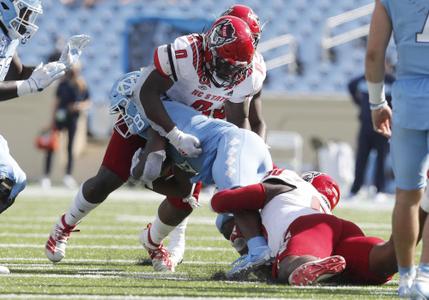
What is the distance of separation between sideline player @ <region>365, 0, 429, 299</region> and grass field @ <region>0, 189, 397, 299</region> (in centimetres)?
30

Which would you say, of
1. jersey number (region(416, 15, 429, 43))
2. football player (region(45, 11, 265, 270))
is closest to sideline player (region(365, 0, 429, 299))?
jersey number (region(416, 15, 429, 43))

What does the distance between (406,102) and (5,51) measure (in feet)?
7.11

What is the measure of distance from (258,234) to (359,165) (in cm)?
731

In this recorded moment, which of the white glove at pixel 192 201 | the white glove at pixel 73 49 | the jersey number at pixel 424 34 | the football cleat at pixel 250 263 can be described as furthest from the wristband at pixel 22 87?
the jersey number at pixel 424 34

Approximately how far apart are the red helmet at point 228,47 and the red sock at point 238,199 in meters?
0.58

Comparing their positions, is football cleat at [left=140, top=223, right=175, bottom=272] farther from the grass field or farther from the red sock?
the red sock

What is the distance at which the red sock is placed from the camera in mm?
4449

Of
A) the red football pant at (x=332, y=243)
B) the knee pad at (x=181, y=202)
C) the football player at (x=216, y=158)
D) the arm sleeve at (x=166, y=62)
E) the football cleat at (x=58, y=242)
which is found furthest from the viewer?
the knee pad at (x=181, y=202)

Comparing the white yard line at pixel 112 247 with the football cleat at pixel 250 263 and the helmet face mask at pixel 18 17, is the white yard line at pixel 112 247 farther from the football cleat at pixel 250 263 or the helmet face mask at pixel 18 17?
the football cleat at pixel 250 263

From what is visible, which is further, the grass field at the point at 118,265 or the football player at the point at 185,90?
the football player at the point at 185,90

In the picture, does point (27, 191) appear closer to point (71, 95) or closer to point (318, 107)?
point (71, 95)

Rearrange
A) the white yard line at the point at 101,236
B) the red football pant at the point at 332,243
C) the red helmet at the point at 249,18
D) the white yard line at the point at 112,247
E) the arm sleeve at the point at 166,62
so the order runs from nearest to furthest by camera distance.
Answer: the red football pant at the point at 332,243
the arm sleeve at the point at 166,62
the red helmet at the point at 249,18
the white yard line at the point at 112,247
the white yard line at the point at 101,236

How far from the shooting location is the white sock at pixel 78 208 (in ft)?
17.6

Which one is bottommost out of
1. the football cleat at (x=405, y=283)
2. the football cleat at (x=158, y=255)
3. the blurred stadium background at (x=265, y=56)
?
the blurred stadium background at (x=265, y=56)
